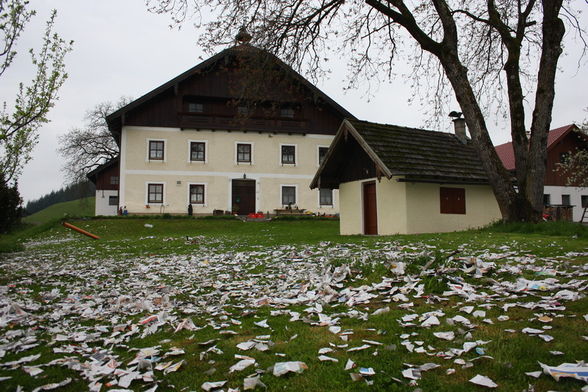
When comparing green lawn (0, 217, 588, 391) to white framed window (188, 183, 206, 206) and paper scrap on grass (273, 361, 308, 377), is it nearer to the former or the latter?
paper scrap on grass (273, 361, 308, 377)

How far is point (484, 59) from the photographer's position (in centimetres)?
1634

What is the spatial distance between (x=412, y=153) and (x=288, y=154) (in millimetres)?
19354

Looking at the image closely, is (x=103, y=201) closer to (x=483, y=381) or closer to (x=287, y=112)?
(x=287, y=112)

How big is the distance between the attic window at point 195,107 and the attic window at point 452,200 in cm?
2414

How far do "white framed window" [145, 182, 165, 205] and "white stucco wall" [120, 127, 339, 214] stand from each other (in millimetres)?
191

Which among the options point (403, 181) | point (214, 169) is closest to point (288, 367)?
point (403, 181)

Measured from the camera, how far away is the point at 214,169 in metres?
35.8

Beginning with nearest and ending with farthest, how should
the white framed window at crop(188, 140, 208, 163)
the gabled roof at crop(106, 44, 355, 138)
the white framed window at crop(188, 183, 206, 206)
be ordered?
1. the gabled roof at crop(106, 44, 355, 138)
2. the white framed window at crop(188, 183, 206, 206)
3. the white framed window at crop(188, 140, 208, 163)

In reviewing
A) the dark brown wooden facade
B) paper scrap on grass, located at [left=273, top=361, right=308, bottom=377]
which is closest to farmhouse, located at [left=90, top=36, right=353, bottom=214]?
the dark brown wooden facade

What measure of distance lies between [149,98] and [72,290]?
28.9 meters

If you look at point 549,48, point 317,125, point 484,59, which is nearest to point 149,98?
point 317,125

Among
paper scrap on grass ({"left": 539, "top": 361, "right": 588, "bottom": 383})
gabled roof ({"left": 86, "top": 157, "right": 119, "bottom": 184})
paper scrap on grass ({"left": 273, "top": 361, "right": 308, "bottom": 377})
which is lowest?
paper scrap on grass ({"left": 273, "top": 361, "right": 308, "bottom": 377})

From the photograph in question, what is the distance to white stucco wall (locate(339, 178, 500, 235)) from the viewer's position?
59.3ft

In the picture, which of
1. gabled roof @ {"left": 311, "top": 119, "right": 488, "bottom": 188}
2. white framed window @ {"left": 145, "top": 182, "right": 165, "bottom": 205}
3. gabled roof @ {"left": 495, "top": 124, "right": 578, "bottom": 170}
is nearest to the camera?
gabled roof @ {"left": 311, "top": 119, "right": 488, "bottom": 188}
